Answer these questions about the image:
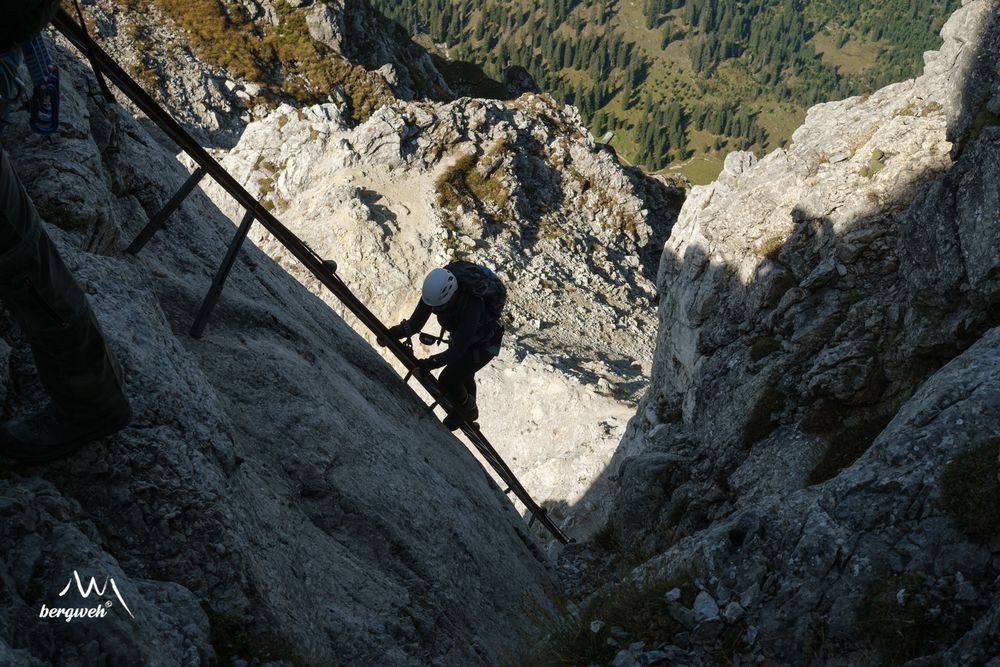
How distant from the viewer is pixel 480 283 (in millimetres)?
13523

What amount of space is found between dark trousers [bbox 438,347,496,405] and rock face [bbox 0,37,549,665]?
146cm

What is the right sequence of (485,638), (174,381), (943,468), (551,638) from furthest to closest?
(485,638)
(551,638)
(943,468)
(174,381)

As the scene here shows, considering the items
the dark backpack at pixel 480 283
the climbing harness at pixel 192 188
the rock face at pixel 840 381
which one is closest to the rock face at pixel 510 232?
the rock face at pixel 840 381

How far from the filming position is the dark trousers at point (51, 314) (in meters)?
4.67

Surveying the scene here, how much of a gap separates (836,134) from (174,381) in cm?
2029

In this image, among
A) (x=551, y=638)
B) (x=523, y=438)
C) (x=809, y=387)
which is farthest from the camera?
(x=523, y=438)

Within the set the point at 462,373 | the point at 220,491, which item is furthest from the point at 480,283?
the point at 220,491

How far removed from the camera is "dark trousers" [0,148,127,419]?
467 centimetres

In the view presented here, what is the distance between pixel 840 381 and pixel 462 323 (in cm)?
701

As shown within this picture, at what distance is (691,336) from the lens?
21.7 metres

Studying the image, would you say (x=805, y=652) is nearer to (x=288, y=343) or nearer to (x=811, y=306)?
(x=288, y=343)

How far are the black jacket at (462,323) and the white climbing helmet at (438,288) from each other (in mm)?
207

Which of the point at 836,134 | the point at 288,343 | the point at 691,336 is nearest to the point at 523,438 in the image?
the point at 691,336

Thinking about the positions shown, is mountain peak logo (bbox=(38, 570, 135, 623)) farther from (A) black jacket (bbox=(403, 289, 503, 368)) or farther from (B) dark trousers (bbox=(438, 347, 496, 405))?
(B) dark trousers (bbox=(438, 347, 496, 405))
